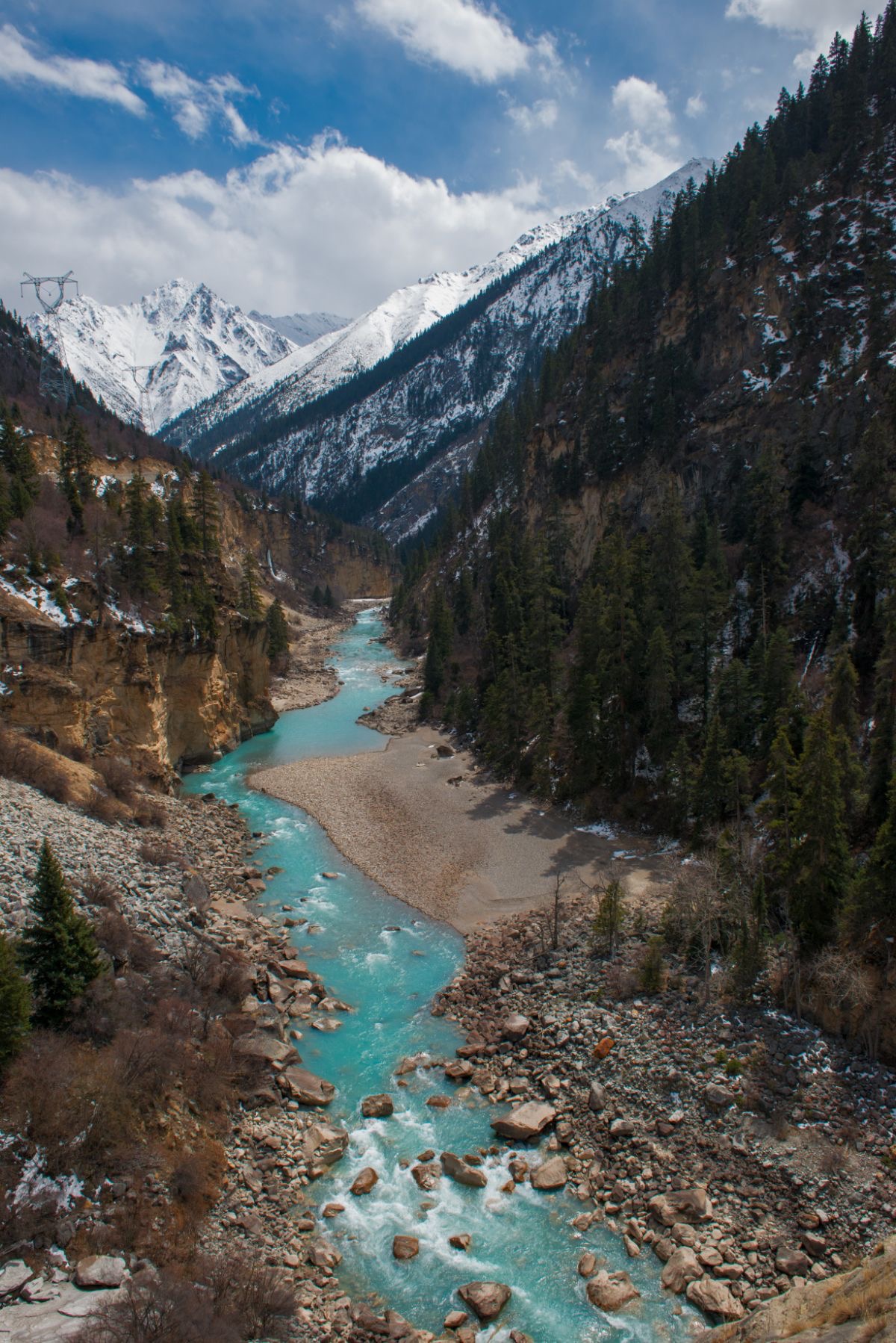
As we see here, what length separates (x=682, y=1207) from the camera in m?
17.4

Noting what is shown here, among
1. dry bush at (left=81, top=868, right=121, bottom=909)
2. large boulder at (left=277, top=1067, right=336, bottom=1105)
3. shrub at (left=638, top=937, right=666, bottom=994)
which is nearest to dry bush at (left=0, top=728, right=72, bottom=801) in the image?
dry bush at (left=81, top=868, right=121, bottom=909)

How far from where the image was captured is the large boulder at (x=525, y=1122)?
2008 centimetres

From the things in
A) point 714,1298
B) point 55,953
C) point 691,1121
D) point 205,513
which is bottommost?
point 714,1298

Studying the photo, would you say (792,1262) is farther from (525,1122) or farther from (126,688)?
(126,688)

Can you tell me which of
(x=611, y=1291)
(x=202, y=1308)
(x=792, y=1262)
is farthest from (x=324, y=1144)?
(x=792, y=1262)

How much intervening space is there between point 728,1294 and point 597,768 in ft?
95.5

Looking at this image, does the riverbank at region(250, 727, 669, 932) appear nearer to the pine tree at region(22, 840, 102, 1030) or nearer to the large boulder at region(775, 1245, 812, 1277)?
the pine tree at region(22, 840, 102, 1030)

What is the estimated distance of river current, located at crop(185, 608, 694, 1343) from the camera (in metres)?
15.6

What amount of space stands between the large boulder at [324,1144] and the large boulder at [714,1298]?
29.8 ft

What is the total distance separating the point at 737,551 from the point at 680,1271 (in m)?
44.8

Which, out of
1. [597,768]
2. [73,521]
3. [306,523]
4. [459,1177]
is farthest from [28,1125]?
[306,523]

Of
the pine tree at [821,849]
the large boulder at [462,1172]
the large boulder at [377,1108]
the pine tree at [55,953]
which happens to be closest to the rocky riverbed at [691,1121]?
the large boulder at [462,1172]

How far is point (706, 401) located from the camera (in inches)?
2506

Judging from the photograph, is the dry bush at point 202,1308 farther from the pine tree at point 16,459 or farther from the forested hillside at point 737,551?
the pine tree at point 16,459
